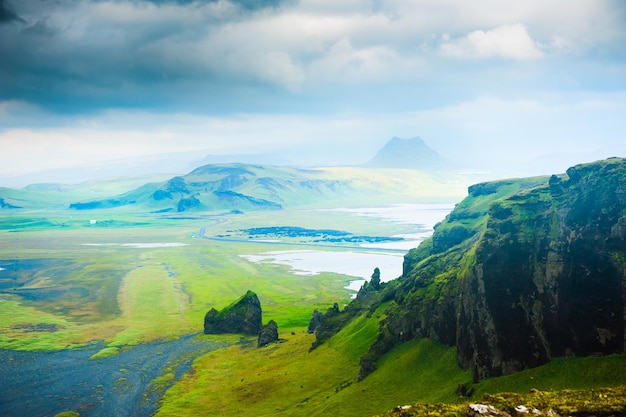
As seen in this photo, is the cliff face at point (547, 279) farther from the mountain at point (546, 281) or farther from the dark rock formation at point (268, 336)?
the dark rock formation at point (268, 336)

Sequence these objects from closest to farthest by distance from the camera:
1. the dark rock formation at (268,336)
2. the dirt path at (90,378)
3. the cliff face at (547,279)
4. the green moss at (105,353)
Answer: the cliff face at (547,279)
the dirt path at (90,378)
the green moss at (105,353)
the dark rock formation at (268,336)

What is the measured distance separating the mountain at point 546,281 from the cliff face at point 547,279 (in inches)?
5.9

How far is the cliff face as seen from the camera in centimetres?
7406

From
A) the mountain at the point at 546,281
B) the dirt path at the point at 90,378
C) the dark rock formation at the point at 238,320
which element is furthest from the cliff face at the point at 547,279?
the dark rock formation at the point at 238,320

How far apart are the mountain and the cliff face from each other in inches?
5.9

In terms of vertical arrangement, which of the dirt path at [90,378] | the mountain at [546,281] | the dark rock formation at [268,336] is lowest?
the dirt path at [90,378]

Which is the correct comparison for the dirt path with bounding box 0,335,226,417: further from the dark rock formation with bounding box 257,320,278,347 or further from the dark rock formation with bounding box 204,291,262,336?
the dark rock formation with bounding box 257,320,278,347

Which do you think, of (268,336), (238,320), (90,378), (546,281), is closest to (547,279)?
(546,281)

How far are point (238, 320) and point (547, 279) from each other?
136533 millimetres

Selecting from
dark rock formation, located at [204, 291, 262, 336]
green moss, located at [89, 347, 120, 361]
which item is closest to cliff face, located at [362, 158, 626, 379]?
dark rock formation, located at [204, 291, 262, 336]

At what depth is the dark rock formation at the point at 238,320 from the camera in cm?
19312

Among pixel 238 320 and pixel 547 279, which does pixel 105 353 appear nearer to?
pixel 238 320

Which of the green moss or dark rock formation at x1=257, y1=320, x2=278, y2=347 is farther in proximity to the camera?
dark rock formation at x1=257, y1=320, x2=278, y2=347

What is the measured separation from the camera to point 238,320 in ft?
640
